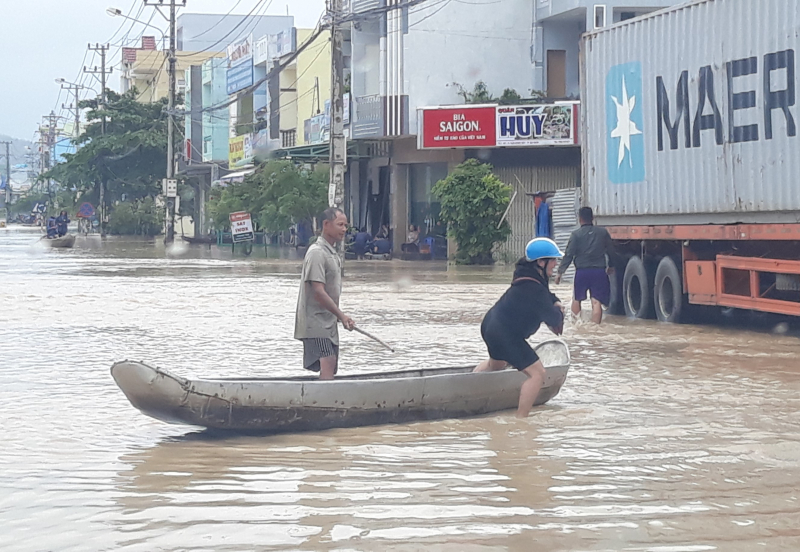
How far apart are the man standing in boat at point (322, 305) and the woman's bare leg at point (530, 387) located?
1340 mm

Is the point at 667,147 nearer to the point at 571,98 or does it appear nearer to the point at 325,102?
the point at 571,98

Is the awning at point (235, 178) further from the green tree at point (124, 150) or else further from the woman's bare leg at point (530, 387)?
the woman's bare leg at point (530, 387)

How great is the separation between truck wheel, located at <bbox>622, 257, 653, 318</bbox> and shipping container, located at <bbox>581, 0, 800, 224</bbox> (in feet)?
2.31

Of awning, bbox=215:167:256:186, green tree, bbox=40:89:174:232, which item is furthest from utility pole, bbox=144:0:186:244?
green tree, bbox=40:89:174:232

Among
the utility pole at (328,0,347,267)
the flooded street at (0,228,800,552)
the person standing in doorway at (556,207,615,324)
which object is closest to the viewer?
the flooded street at (0,228,800,552)

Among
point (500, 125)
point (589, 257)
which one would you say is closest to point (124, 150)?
point (500, 125)

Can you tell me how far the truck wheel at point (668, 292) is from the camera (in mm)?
16875

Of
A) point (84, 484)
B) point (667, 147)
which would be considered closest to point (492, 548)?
point (84, 484)

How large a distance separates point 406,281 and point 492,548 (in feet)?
71.5

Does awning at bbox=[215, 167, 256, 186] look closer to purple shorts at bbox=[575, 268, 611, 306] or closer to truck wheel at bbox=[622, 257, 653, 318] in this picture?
truck wheel at bbox=[622, 257, 653, 318]

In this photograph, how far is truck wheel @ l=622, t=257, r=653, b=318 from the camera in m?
17.8

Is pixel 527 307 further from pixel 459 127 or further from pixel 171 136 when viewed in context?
pixel 171 136

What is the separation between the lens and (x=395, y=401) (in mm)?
8773

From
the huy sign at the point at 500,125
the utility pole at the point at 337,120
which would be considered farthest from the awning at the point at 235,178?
the utility pole at the point at 337,120
